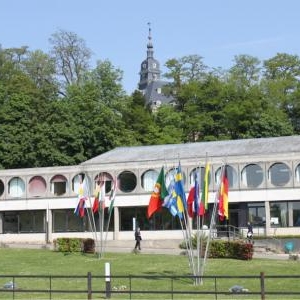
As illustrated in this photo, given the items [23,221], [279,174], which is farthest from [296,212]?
[23,221]

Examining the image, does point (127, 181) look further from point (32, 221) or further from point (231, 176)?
point (32, 221)

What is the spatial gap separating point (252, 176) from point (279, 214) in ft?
12.7

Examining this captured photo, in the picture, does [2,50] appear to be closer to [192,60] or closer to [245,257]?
[192,60]

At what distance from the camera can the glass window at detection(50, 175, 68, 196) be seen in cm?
7044

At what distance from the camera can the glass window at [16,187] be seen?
7162 centimetres

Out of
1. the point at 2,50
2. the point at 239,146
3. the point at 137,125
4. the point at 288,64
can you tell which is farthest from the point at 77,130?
the point at 288,64

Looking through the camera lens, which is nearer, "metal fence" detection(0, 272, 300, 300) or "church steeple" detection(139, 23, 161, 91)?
"metal fence" detection(0, 272, 300, 300)

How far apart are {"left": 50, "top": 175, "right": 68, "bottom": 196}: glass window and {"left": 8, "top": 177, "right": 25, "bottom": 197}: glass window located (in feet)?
9.82

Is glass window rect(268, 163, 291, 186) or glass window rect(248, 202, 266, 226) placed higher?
glass window rect(268, 163, 291, 186)

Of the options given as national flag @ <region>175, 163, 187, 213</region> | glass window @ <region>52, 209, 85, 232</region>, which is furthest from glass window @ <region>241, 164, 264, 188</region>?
national flag @ <region>175, 163, 187, 213</region>

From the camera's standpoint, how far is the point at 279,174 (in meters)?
62.7

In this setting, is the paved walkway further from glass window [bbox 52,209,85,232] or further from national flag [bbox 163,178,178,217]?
national flag [bbox 163,178,178,217]

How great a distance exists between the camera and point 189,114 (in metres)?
92.5

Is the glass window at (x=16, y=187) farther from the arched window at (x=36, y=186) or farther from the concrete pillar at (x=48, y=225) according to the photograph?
the concrete pillar at (x=48, y=225)
